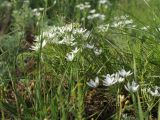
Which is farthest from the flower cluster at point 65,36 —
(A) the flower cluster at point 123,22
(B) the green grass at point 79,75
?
(A) the flower cluster at point 123,22

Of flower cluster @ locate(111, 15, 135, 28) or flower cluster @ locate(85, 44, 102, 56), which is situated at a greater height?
flower cluster @ locate(85, 44, 102, 56)

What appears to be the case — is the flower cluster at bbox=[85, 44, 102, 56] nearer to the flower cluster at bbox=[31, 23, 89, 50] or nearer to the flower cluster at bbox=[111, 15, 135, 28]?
the flower cluster at bbox=[31, 23, 89, 50]

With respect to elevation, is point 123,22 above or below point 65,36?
below

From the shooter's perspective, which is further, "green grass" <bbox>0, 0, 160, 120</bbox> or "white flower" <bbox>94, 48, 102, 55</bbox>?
"white flower" <bbox>94, 48, 102, 55</bbox>

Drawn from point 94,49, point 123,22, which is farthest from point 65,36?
point 123,22

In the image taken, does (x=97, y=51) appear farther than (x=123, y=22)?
No

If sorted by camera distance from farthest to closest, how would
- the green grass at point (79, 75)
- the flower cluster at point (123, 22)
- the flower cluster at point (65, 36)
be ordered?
the flower cluster at point (123, 22)
the flower cluster at point (65, 36)
the green grass at point (79, 75)

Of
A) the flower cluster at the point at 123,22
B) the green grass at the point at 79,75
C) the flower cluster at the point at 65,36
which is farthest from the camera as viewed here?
the flower cluster at the point at 123,22

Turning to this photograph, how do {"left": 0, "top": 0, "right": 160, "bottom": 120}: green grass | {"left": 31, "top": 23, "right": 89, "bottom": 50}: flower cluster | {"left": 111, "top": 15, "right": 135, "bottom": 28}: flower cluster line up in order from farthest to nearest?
{"left": 111, "top": 15, "right": 135, "bottom": 28}: flower cluster → {"left": 31, "top": 23, "right": 89, "bottom": 50}: flower cluster → {"left": 0, "top": 0, "right": 160, "bottom": 120}: green grass

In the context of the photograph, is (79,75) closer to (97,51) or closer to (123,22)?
(97,51)

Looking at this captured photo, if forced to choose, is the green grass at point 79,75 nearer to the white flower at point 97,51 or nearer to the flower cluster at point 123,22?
the white flower at point 97,51

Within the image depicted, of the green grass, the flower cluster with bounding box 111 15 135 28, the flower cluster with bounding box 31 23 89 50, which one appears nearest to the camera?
the green grass

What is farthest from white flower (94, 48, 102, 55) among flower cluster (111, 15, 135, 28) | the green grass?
flower cluster (111, 15, 135, 28)
